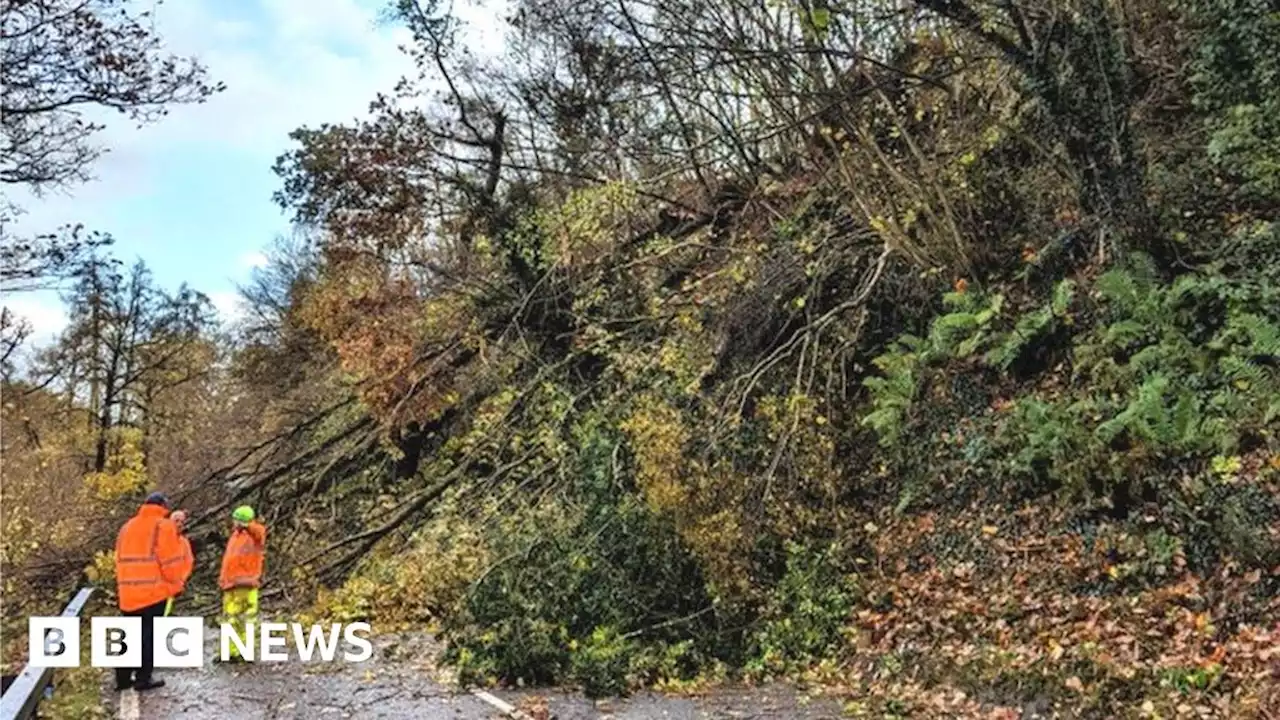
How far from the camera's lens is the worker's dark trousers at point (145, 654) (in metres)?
9.64

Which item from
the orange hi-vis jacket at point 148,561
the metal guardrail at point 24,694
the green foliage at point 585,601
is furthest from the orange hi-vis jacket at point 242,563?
the metal guardrail at point 24,694

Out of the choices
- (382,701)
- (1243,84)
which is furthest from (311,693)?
(1243,84)

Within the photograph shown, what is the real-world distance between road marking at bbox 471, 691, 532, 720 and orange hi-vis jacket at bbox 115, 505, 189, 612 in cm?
316

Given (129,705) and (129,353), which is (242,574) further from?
(129,353)

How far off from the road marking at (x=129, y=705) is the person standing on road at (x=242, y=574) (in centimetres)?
168

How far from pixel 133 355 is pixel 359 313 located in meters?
19.9

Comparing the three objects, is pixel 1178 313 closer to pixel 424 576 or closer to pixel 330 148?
pixel 424 576

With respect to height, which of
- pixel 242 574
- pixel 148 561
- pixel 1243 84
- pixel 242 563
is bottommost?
pixel 242 574

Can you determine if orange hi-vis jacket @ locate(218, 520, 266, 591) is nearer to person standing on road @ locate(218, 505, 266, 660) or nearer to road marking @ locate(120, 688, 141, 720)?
person standing on road @ locate(218, 505, 266, 660)

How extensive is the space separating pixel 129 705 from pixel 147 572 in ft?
3.90

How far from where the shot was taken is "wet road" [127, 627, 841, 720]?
344 inches

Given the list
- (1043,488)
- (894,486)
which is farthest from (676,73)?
(1043,488)

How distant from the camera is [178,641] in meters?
12.1

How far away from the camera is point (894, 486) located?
12430 millimetres
